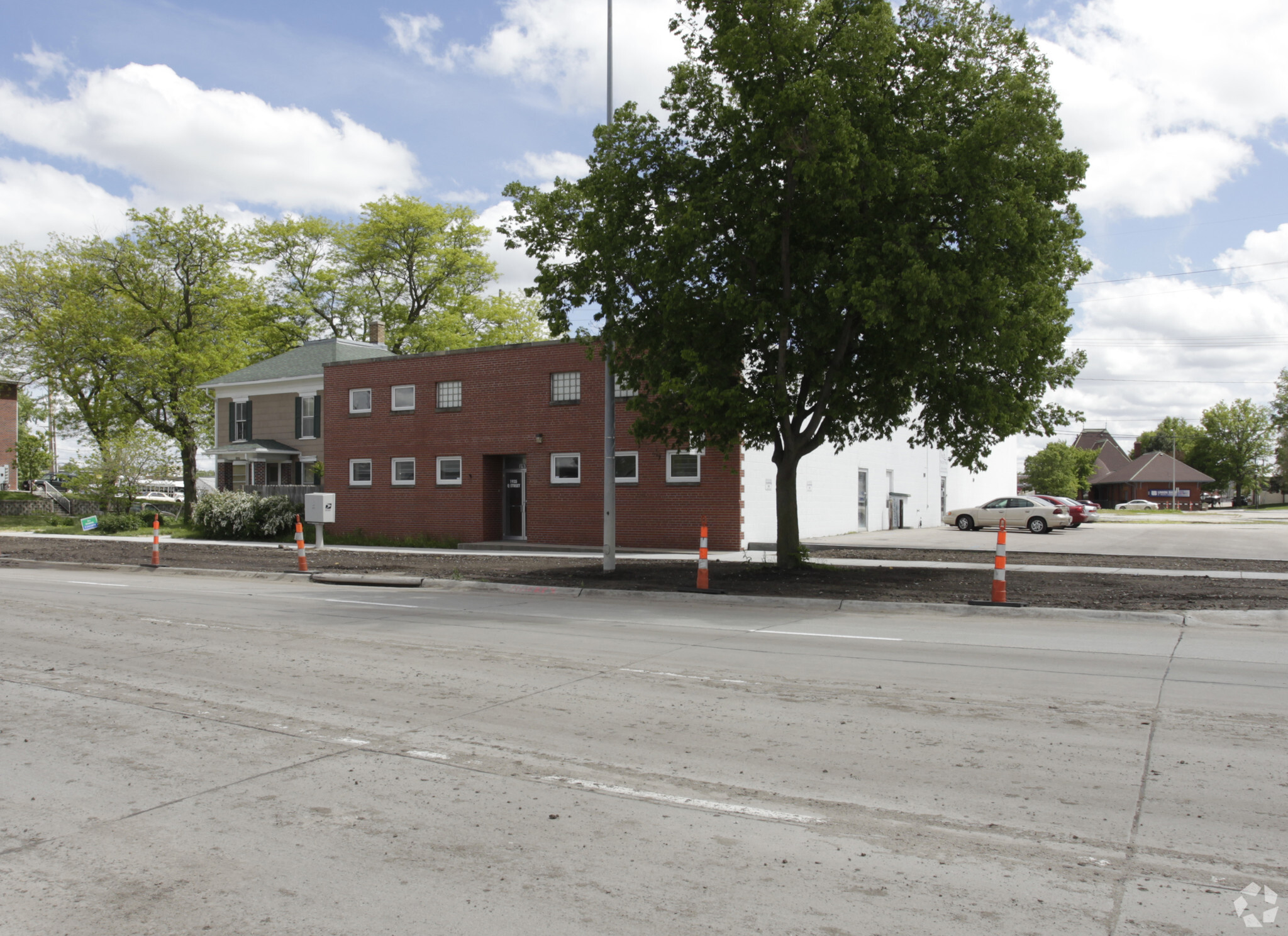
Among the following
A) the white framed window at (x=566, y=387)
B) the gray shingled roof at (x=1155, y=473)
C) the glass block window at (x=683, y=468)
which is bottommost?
the glass block window at (x=683, y=468)

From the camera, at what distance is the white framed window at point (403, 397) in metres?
30.4

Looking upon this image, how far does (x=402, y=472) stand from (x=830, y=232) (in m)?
19.2

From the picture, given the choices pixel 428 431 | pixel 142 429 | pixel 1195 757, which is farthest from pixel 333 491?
pixel 1195 757

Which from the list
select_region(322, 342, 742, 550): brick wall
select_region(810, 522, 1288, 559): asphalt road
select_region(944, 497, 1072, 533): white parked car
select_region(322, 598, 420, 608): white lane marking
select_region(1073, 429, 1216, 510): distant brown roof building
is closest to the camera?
select_region(322, 598, 420, 608): white lane marking

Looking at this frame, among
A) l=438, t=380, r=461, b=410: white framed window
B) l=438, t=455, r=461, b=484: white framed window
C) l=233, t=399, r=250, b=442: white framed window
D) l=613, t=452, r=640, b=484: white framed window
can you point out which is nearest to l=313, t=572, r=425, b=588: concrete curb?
l=613, t=452, r=640, b=484: white framed window

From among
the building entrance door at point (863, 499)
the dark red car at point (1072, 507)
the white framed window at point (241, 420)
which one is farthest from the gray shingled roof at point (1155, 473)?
the white framed window at point (241, 420)

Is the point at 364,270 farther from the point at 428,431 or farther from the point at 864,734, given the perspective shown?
the point at 864,734

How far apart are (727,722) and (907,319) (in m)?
9.50

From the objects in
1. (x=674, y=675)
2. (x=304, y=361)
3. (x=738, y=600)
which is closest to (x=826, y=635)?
(x=674, y=675)

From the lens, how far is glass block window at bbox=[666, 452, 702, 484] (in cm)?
2508

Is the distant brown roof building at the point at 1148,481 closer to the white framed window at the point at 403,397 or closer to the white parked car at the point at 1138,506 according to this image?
the white parked car at the point at 1138,506

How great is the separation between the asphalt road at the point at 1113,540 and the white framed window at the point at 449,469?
11.4 m

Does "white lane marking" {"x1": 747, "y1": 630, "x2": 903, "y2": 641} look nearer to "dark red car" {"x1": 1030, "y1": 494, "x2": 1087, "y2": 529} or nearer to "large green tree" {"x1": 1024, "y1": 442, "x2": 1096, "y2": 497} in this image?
"dark red car" {"x1": 1030, "y1": 494, "x2": 1087, "y2": 529}

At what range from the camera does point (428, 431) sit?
29938 millimetres
